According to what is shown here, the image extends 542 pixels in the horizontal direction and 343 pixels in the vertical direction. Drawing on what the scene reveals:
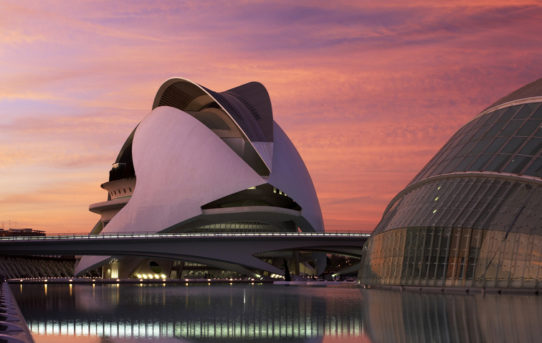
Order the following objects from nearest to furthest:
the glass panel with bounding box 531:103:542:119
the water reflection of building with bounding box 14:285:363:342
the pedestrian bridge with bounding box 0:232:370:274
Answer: the water reflection of building with bounding box 14:285:363:342 → the glass panel with bounding box 531:103:542:119 → the pedestrian bridge with bounding box 0:232:370:274

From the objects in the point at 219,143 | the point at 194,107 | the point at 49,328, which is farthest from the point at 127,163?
the point at 49,328

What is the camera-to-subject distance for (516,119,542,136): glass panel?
120 feet

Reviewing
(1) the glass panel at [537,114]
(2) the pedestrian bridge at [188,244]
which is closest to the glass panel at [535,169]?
(1) the glass panel at [537,114]

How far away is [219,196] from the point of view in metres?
81.5

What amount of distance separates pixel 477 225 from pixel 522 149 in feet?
14.7

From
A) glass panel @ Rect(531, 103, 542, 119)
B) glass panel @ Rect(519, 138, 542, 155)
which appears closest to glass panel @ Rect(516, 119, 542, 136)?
glass panel @ Rect(531, 103, 542, 119)

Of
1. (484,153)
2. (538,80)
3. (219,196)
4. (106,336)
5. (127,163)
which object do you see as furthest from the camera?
(127,163)

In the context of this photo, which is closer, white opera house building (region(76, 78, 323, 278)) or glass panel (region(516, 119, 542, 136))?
glass panel (region(516, 119, 542, 136))

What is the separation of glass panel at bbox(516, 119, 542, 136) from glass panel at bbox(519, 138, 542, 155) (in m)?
0.73

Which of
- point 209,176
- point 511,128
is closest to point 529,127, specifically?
point 511,128

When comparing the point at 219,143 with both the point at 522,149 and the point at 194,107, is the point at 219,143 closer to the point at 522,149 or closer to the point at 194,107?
the point at 194,107

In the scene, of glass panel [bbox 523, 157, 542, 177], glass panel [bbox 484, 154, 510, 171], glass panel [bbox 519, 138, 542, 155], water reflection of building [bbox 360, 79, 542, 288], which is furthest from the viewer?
glass panel [bbox 484, 154, 510, 171]

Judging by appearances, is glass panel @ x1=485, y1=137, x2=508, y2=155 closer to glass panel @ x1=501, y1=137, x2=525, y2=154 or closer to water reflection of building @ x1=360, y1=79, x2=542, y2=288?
water reflection of building @ x1=360, y1=79, x2=542, y2=288

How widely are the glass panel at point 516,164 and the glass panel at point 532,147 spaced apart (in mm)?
380
